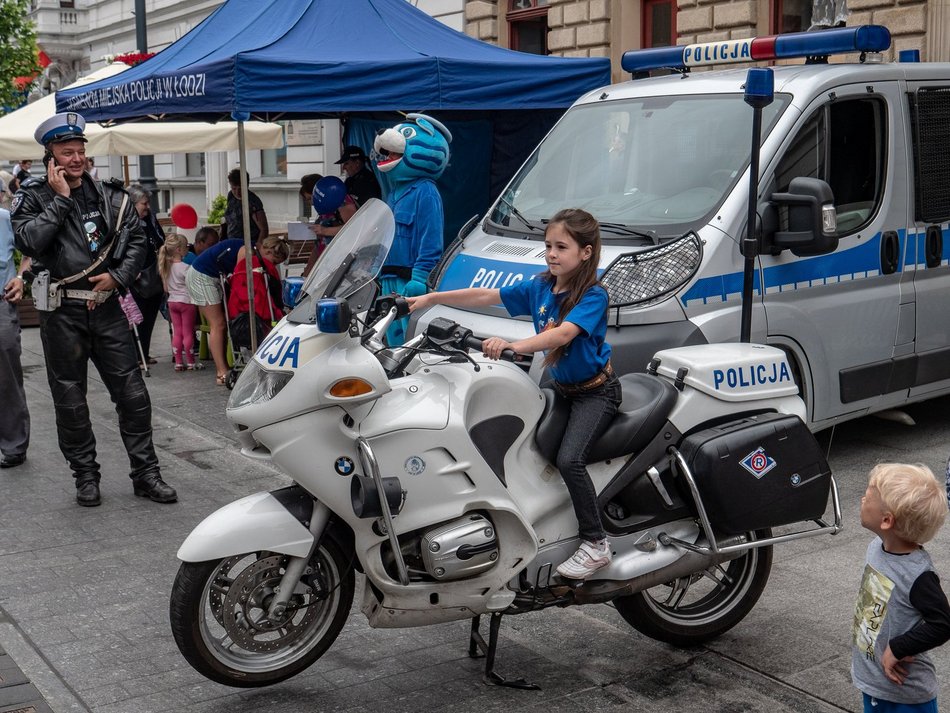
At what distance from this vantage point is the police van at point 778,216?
6035 millimetres

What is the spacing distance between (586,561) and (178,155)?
86.8 ft

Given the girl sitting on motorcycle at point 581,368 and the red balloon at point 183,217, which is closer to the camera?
the girl sitting on motorcycle at point 581,368

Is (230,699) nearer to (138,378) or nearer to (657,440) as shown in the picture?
(657,440)

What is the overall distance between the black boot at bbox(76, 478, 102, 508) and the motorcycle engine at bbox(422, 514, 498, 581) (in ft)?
11.0

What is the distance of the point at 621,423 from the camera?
13.8 feet

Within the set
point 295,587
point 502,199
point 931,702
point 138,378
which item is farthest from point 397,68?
point 931,702

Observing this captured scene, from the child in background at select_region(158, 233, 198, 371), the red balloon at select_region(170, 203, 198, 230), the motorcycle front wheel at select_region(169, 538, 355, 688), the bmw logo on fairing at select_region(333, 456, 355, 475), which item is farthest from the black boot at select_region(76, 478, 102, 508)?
the red balloon at select_region(170, 203, 198, 230)

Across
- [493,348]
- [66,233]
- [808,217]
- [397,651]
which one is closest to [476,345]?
[493,348]

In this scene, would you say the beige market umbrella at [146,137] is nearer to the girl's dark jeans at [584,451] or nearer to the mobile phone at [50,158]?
the mobile phone at [50,158]

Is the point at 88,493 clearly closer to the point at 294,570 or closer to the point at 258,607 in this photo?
the point at 258,607

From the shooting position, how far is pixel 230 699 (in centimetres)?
424

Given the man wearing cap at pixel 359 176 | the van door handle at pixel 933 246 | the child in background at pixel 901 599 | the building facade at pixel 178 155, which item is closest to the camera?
the child in background at pixel 901 599

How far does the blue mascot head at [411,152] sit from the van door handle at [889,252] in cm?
292

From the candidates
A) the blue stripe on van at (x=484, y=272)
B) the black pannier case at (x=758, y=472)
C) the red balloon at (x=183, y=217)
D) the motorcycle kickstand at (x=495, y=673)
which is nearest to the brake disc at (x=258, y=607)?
the motorcycle kickstand at (x=495, y=673)
